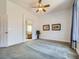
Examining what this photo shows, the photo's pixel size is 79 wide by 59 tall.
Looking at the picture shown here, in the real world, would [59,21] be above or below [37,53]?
above

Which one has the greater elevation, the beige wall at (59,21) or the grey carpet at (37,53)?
the beige wall at (59,21)

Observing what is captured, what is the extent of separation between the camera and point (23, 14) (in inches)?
313

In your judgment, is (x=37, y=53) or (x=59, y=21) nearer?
(x=37, y=53)

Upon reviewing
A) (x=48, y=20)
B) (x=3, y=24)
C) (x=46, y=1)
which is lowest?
(x=3, y=24)

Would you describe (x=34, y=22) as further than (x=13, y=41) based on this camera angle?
Yes

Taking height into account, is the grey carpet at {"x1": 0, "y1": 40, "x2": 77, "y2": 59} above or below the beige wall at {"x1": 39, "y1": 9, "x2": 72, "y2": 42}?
below

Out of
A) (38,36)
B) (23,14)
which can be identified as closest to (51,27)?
(38,36)

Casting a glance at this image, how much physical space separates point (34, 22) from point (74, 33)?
503 cm

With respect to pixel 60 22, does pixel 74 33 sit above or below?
below

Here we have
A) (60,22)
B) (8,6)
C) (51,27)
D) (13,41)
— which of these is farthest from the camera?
(51,27)

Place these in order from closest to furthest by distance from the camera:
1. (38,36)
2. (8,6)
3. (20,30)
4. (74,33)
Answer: (74,33) < (8,6) < (20,30) < (38,36)

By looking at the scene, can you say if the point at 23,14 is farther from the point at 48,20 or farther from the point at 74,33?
the point at 74,33

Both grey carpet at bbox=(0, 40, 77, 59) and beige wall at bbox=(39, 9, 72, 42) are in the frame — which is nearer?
grey carpet at bbox=(0, 40, 77, 59)

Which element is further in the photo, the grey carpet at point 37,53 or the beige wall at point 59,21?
the beige wall at point 59,21
